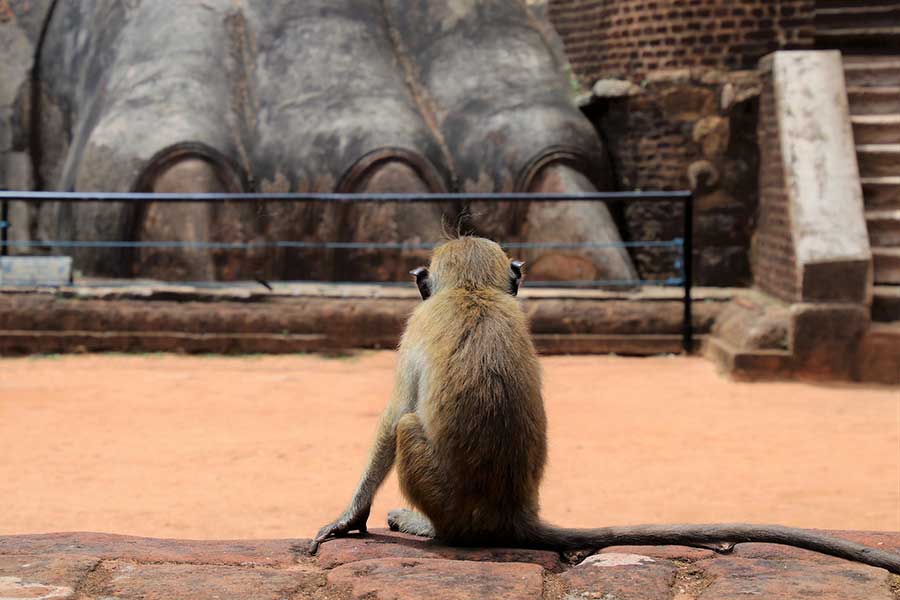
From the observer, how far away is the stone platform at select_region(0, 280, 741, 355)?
9500 millimetres

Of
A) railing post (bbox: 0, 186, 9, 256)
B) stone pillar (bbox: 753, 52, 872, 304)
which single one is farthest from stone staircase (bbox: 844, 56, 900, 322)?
railing post (bbox: 0, 186, 9, 256)

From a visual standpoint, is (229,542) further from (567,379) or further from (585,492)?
(567,379)

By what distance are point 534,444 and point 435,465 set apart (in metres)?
0.29

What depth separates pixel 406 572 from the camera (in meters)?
3.06

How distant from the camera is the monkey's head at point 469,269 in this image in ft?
12.1

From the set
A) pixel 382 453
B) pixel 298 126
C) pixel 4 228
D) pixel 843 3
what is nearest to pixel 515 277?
pixel 382 453

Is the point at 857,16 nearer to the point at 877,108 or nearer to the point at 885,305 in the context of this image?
the point at 877,108

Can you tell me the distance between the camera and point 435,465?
348 cm

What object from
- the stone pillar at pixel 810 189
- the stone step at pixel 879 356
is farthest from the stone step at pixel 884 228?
the stone step at pixel 879 356

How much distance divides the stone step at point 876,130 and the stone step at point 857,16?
8.39ft

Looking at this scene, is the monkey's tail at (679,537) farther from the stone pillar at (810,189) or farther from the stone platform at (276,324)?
the stone platform at (276,324)

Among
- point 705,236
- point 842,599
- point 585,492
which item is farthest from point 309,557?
point 705,236

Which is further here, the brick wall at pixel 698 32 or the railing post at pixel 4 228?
the brick wall at pixel 698 32

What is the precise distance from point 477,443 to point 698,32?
8.78 m
